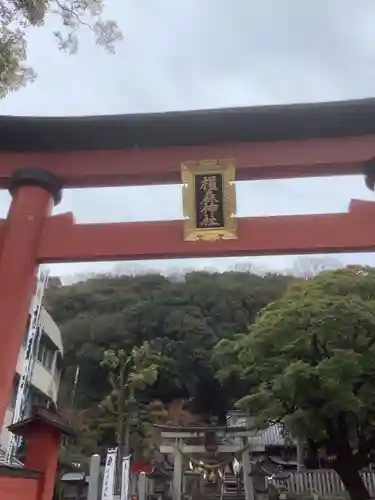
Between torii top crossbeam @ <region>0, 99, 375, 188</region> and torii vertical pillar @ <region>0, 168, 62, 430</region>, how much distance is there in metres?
0.26

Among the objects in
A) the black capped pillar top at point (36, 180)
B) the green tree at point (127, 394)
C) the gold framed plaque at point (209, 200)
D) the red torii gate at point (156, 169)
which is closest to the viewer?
the red torii gate at point (156, 169)

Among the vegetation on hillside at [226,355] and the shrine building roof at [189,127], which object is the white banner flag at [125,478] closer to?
the vegetation on hillside at [226,355]

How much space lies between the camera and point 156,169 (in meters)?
6.11

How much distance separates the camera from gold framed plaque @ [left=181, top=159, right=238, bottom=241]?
18.5ft

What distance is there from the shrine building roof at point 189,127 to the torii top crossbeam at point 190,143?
11mm

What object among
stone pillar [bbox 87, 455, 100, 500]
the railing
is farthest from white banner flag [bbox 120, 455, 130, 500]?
the railing

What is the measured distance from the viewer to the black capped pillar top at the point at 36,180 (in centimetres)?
602

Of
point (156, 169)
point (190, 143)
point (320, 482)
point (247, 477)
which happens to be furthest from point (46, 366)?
point (190, 143)

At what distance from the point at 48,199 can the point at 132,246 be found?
124 cm

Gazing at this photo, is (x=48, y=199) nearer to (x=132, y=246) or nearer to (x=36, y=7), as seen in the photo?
(x=132, y=246)

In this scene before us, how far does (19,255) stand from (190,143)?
2.28 m

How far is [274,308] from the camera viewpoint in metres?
15.7

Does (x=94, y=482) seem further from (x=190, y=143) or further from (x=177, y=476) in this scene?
(x=190, y=143)

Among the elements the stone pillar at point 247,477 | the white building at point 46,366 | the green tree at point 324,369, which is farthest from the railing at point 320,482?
the white building at point 46,366
